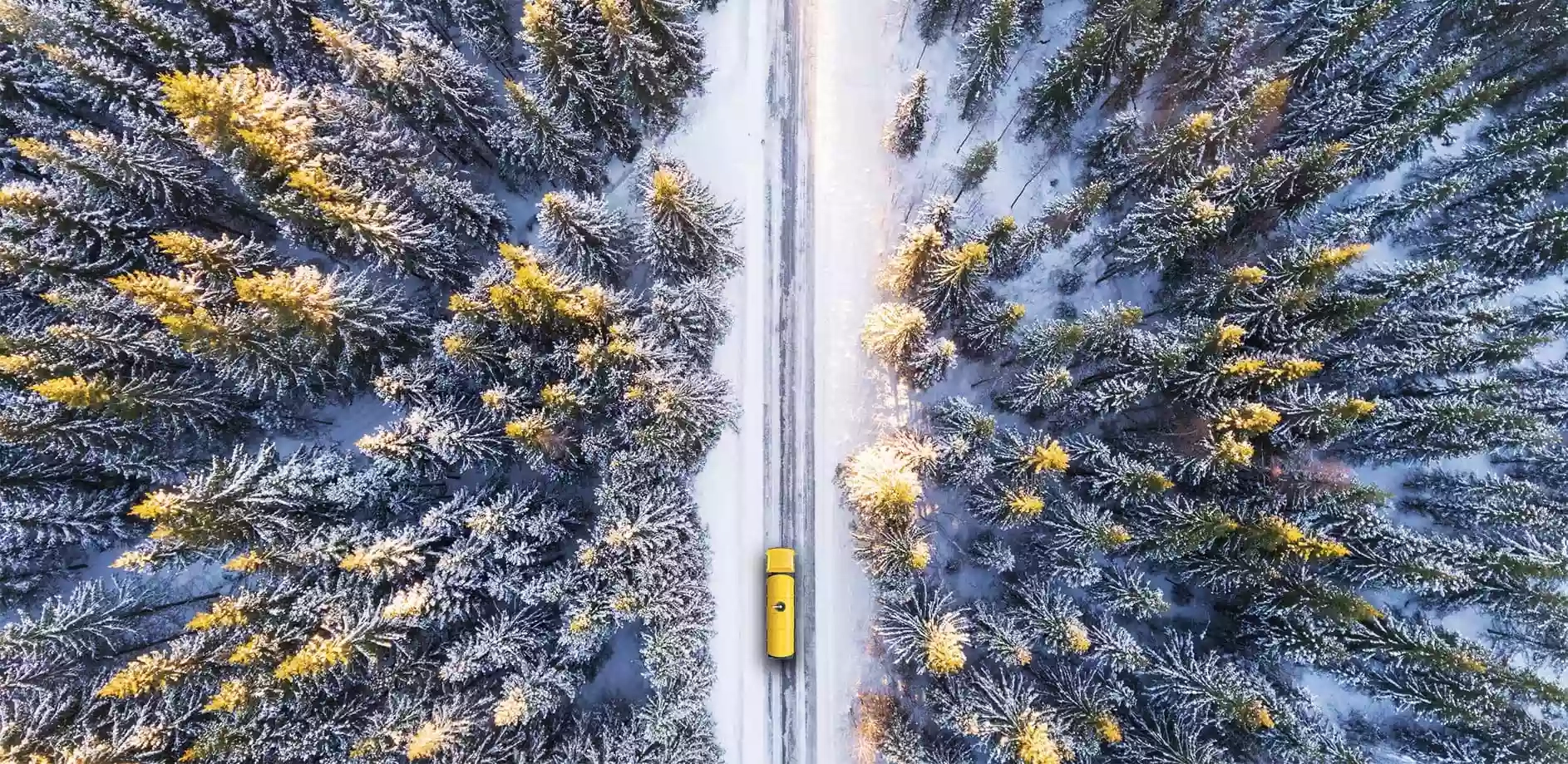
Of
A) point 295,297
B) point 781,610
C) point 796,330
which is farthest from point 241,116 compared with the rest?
point 781,610

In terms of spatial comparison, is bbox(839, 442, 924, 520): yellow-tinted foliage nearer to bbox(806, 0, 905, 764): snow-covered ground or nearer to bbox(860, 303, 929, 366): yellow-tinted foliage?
bbox(860, 303, 929, 366): yellow-tinted foliage

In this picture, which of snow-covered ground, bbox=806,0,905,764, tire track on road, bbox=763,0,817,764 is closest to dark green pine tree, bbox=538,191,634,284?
tire track on road, bbox=763,0,817,764

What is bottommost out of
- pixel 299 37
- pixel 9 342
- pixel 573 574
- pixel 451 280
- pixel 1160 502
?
pixel 573 574

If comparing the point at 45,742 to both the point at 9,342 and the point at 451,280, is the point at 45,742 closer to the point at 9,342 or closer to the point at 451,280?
the point at 9,342

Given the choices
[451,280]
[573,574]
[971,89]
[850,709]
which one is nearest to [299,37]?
[451,280]

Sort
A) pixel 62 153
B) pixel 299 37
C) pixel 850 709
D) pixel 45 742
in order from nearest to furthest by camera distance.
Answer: pixel 45 742
pixel 62 153
pixel 299 37
pixel 850 709

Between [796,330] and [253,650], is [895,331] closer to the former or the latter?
[796,330]

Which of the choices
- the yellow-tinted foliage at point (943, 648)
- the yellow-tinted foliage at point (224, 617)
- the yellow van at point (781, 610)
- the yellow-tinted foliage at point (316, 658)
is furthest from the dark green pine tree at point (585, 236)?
the yellow-tinted foliage at point (943, 648)
